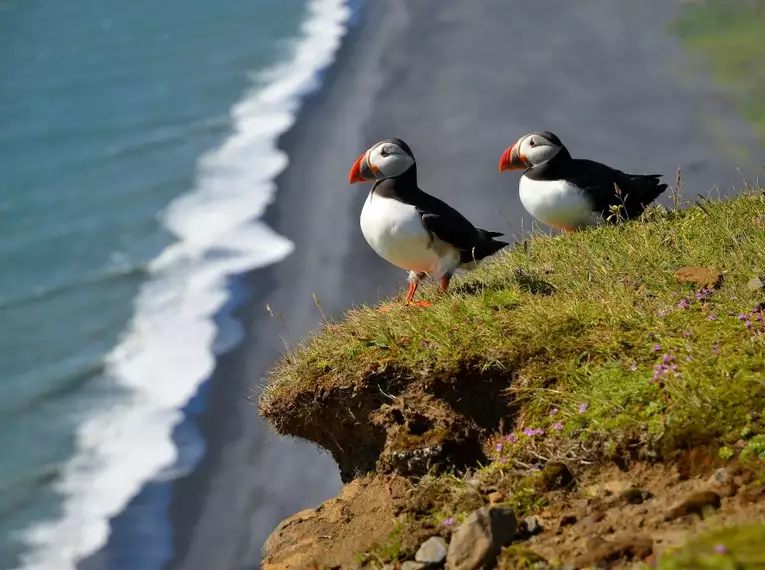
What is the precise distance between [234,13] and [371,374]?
2114 centimetres

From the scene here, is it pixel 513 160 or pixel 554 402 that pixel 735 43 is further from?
pixel 554 402

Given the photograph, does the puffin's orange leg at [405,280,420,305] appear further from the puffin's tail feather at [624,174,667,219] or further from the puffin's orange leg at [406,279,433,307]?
the puffin's tail feather at [624,174,667,219]

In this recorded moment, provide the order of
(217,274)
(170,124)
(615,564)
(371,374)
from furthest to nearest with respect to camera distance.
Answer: (170,124) < (217,274) < (371,374) < (615,564)

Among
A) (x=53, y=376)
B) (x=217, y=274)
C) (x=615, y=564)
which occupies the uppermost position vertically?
(x=615, y=564)

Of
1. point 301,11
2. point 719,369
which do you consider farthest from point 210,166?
point 719,369

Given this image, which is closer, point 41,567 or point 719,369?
point 719,369

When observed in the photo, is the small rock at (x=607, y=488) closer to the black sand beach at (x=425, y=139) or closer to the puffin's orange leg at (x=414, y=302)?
the puffin's orange leg at (x=414, y=302)

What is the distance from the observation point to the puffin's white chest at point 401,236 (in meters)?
6.93

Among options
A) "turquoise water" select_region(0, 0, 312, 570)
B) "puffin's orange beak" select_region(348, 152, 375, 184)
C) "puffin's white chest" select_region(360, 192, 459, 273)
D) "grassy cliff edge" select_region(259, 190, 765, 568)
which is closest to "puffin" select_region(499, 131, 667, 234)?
"grassy cliff edge" select_region(259, 190, 765, 568)

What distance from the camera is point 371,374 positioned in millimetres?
5855

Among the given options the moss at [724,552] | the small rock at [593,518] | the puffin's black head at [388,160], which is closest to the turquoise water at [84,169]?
the puffin's black head at [388,160]

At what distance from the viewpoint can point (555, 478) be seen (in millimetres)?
4723

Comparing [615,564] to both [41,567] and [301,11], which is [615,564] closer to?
[41,567]

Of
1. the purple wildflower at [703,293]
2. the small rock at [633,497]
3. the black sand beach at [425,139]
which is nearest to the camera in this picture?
the small rock at [633,497]
